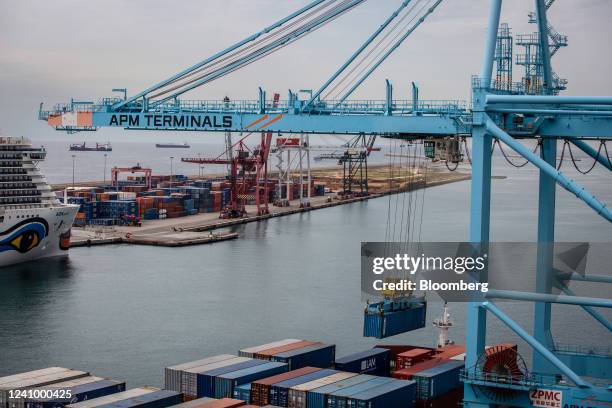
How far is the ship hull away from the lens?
91.7 feet

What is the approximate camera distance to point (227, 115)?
13.8 meters

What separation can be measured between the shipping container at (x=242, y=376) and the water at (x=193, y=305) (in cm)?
250

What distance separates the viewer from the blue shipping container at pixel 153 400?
1125 cm

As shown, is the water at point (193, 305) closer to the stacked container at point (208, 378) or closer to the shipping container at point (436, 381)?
the stacked container at point (208, 378)

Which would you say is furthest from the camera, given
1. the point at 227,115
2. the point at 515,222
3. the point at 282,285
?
the point at 515,222

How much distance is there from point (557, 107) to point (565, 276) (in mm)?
2066

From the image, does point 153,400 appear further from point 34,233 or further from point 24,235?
point 34,233

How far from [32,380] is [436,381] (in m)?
5.41

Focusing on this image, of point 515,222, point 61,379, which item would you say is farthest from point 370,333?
point 515,222

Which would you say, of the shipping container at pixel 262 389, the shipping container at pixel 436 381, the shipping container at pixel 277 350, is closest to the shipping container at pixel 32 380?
the shipping container at pixel 277 350

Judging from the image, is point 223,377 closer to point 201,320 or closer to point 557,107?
point 557,107

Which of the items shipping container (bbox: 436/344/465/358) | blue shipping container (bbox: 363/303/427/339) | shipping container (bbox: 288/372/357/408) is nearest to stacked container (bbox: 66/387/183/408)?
shipping container (bbox: 288/372/357/408)

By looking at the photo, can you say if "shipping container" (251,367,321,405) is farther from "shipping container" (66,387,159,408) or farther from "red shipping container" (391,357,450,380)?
"red shipping container" (391,357,450,380)

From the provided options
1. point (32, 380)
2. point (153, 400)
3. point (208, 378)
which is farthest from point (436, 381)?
point (32, 380)
